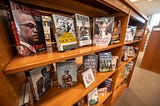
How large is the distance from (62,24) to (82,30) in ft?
0.63

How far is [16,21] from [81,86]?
0.63 m

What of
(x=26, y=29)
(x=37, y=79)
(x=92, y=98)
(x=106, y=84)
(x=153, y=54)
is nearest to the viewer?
(x=26, y=29)

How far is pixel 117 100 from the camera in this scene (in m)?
1.54

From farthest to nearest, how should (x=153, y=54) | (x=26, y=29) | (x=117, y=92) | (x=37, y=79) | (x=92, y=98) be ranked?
(x=153, y=54) → (x=117, y=92) → (x=92, y=98) → (x=37, y=79) → (x=26, y=29)

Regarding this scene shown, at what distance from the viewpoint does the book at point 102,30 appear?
0.82m

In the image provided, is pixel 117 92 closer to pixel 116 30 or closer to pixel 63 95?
pixel 116 30

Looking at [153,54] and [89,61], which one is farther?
[153,54]

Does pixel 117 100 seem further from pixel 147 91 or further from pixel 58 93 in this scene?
pixel 58 93

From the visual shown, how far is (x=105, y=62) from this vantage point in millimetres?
931

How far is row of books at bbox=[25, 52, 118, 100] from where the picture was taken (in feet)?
1.75

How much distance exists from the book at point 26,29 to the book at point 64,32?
88mm

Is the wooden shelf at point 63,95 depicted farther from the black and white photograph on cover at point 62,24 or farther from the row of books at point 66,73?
the black and white photograph on cover at point 62,24

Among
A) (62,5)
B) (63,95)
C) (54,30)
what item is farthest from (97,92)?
(62,5)

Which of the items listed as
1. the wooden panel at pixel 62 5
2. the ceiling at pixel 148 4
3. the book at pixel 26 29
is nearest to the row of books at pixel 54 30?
the book at pixel 26 29
